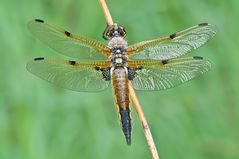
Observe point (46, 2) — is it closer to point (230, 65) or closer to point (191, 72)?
point (230, 65)

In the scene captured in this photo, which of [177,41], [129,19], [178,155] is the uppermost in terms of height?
[129,19]

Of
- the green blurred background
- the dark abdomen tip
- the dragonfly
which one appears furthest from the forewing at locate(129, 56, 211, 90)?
the green blurred background

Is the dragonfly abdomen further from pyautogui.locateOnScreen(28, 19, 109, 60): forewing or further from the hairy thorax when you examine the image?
pyautogui.locateOnScreen(28, 19, 109, 60): forewing

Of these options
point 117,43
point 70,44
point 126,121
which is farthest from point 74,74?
point 126,121

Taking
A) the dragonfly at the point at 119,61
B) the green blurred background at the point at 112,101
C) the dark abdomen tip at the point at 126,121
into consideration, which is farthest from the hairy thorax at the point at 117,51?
the green blurred background at the point at 112,101

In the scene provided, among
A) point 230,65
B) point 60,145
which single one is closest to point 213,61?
point 230,65

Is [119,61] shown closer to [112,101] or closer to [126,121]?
[126,121]
